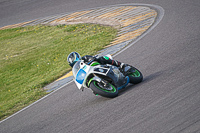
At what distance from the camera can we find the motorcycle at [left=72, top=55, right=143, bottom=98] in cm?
647

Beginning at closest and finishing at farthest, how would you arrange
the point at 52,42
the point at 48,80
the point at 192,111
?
the point at 192,111, the point at 48,80, the point at 52,42

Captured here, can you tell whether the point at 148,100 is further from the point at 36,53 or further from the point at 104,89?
the point at 36,53

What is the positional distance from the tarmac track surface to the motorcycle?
0.19 metres

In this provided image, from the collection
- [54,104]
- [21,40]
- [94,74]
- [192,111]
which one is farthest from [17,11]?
[192,111]

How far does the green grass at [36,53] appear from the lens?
31.5 ft

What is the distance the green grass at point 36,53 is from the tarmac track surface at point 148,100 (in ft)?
4.10

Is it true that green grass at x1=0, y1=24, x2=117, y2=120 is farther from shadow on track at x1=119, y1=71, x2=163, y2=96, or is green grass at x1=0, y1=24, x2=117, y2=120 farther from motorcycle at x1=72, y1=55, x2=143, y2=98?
shadow on track at x1=119, y1=71, x2=163, y2=96

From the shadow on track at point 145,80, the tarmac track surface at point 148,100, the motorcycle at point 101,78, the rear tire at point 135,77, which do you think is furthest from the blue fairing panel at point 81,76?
the rear tire at point 135,77

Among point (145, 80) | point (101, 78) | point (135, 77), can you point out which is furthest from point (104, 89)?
point (145, 80)

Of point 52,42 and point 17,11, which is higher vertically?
point 17,11

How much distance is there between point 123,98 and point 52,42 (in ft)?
24.6

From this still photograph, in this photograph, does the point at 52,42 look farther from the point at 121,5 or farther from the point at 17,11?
the point at 17,11

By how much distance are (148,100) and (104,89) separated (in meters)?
0.99

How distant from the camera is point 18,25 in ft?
52.0
